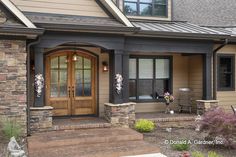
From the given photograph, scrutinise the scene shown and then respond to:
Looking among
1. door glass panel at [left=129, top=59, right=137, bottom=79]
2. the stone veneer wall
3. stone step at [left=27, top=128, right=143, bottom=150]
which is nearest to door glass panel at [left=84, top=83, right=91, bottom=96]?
door glass panel at [left=129, top=59, right=137, bottom=79]

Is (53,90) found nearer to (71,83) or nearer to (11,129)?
(71,83)

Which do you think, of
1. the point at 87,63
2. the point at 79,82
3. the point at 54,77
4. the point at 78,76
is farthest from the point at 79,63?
the point at 54,77

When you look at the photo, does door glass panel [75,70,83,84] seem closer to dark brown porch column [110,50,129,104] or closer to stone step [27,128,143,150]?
dark brown porch column [110,50,129,104]

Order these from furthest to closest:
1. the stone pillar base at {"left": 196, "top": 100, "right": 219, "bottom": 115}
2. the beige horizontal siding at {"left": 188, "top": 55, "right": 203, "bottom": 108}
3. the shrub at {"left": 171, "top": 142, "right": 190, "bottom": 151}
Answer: the beige horizontal siding at {"left": 188, "top": 55, "right": 203, "bottom": 108}, the stone pillar base at {"left": 196, "top": 100, "right": 219, "bottom": 115}, the shrub at {"left": 171, "top": 142, "right": 190, "bottom": 151}

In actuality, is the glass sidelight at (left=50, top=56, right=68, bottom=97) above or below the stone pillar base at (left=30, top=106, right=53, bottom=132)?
above

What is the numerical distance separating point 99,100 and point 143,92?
1.97 m

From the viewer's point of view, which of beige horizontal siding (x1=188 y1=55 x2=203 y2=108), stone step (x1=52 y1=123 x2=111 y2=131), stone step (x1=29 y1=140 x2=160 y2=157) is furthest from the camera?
beige horizontal siding (x1=188 y1=55 x2=203 y2=108)

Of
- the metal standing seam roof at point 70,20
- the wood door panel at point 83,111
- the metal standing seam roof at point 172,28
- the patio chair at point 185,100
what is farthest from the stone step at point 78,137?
the patio chair at point 185,100

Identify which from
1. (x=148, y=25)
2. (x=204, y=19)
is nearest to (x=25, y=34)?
(x=148, y=25)

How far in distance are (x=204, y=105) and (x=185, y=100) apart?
3.93 feet

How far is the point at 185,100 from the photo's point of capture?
12781mm

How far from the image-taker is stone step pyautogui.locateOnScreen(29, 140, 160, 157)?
7.39 meters

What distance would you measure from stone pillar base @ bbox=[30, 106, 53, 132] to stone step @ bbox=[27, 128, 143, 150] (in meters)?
0.25

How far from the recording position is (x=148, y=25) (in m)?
12.2
